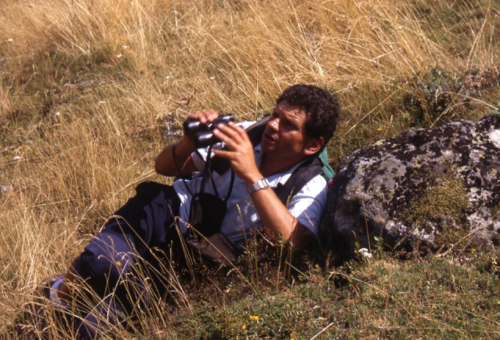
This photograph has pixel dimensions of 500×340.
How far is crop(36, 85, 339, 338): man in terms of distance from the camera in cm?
296

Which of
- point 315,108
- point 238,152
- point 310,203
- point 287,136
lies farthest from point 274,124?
point 310,203

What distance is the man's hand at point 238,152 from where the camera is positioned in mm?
2947

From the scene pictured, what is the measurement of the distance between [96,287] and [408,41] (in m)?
3.41

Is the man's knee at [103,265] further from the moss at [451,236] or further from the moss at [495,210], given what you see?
the moss at [495,210]

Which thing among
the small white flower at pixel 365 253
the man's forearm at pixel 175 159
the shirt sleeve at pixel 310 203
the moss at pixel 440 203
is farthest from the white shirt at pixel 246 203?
the moss at pixel 440 203

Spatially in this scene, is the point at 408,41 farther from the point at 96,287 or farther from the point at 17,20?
the point at 17,20

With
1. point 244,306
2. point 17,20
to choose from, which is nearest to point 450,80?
point 244,306

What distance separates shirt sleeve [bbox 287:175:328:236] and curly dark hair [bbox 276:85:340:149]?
276 mm

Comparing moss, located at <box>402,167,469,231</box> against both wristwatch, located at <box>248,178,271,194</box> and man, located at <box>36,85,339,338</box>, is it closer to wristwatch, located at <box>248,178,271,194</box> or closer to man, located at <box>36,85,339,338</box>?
man, located at <box>36,85,339,338</box>

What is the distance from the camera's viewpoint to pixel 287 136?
3.22 meters

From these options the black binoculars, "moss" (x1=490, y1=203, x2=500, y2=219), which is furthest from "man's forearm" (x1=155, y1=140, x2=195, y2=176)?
"moss" (x1=490, y1=203, x2=500, y2=219)

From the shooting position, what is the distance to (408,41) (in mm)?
4945

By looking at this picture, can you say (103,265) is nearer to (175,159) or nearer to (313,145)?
(175,159)

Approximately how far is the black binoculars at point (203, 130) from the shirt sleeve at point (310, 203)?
1.82 feet
